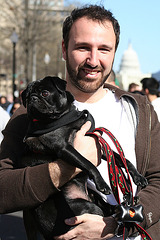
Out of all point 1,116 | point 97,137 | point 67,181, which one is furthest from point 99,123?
point 1,116

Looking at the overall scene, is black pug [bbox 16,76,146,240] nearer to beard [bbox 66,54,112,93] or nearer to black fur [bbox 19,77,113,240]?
black fur [bbox 19,77,113,240]

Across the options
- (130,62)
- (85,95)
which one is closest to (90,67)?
(85,95)

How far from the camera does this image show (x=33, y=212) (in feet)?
9.09

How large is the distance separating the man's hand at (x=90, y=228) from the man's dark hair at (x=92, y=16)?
1257mm

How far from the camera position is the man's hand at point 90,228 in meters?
2.55

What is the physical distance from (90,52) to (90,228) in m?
1.18

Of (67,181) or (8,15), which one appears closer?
(67,181)

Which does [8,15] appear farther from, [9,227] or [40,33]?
[9,227]

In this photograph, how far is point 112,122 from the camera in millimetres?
3006

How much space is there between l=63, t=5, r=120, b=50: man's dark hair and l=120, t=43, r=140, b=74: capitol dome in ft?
487

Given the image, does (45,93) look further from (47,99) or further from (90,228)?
(90,228)

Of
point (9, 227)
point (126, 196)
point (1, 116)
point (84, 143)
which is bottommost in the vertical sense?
point (9, 227)

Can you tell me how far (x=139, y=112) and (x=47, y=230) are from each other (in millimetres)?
1015

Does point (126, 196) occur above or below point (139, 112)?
below
